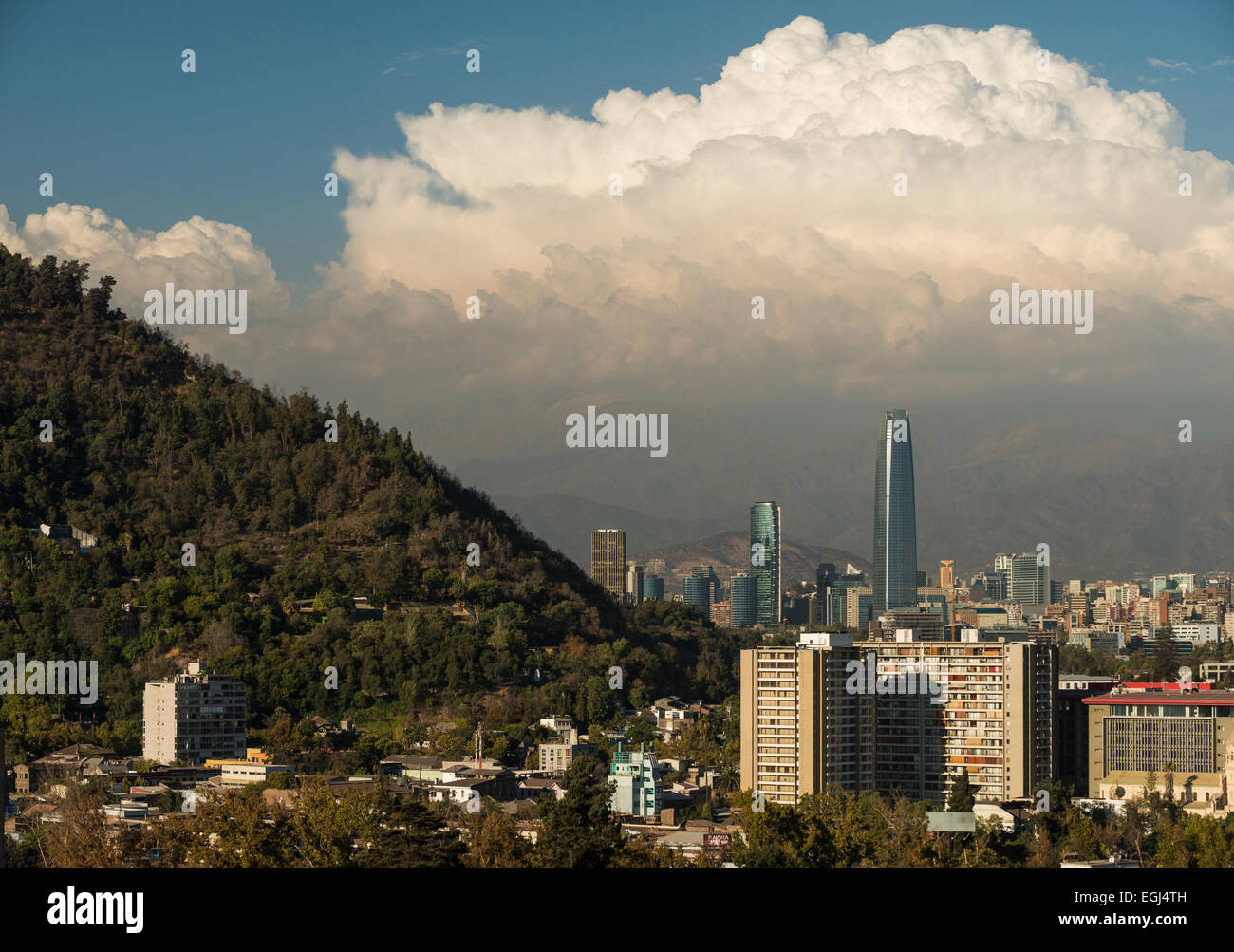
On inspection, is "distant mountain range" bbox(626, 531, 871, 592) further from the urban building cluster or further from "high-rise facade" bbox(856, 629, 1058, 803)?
"high-rise facade" bbox(856, 629, 1058, 803)

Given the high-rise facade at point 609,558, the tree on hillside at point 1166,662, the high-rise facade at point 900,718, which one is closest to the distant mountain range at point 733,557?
the high-rise facade at point 609,558

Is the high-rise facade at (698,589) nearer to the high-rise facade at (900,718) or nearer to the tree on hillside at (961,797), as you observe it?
the high-rise facade at (900,718)

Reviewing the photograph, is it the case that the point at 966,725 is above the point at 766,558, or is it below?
below

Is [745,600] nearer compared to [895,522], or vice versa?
[745,600]

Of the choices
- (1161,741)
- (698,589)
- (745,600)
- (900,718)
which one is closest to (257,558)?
(900,718)

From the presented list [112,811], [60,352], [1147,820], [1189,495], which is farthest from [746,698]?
[1189,495]

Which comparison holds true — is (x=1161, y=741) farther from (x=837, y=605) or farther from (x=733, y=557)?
(x=733, y=557)

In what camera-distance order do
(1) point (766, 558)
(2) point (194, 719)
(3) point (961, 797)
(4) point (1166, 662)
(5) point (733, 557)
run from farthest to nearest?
(5) point (733, 557), (1) point (766, 558), (4) point (1166, 662), (2) point (194, 719), (3) point (961, 797)
